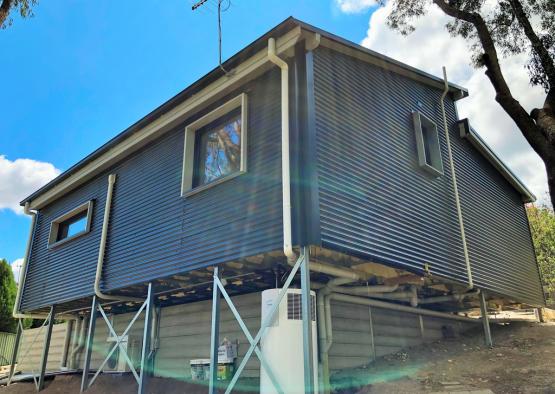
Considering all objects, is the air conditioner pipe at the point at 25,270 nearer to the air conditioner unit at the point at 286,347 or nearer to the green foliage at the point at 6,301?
the air conditioner unit at the point at 286,347

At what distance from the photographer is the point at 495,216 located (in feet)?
34.6

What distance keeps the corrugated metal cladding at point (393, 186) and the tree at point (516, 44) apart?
1476 millimetres

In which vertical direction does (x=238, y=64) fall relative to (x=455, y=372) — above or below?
above

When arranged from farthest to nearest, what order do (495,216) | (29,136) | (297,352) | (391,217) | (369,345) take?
(29,136)
(495,216)
(369,345)
(391,217)
(297,352)

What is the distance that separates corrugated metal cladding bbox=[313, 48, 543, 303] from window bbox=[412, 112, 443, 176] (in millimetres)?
139

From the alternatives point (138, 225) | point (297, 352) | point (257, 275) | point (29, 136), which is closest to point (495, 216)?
point (257, 275)

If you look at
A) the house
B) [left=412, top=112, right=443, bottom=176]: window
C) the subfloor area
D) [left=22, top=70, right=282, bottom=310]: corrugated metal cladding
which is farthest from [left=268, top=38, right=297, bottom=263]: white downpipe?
[left=412, top=112, right=443, bottom=176]: window

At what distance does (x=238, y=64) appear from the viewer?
6.53 m

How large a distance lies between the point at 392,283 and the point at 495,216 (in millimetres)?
4685

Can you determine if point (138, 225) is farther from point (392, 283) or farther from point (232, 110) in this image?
point (392, 283)

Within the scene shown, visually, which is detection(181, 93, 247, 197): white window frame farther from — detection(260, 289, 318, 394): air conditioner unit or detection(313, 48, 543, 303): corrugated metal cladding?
detection(260, 289, 318, 394): air conditioner unit

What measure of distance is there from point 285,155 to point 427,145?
4.48 metres

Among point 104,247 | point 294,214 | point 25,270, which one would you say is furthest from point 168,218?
point 25,270

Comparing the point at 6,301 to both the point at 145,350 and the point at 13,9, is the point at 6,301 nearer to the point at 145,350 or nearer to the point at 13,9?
the point at 13,9
